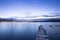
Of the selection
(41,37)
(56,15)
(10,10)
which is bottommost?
(41,37)

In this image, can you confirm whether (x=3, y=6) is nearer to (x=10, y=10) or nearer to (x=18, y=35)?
(x=10, y=10)

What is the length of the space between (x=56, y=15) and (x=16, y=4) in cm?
57

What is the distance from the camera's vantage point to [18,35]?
1.69 metres

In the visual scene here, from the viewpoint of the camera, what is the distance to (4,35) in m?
1.69

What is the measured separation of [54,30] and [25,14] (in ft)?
1.47

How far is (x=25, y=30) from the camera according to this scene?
1.68 m

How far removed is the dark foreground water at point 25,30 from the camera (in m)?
1.66

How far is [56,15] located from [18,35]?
1.92 feet

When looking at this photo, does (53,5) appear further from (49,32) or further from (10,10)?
(10,10)

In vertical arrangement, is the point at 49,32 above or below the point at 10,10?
below

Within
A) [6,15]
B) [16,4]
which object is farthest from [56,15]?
[6,15]

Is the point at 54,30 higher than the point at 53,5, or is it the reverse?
the point at 53,5

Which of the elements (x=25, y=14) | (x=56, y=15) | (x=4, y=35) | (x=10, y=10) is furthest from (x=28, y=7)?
(x=4, y=35)

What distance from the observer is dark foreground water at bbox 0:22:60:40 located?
1.66 m
